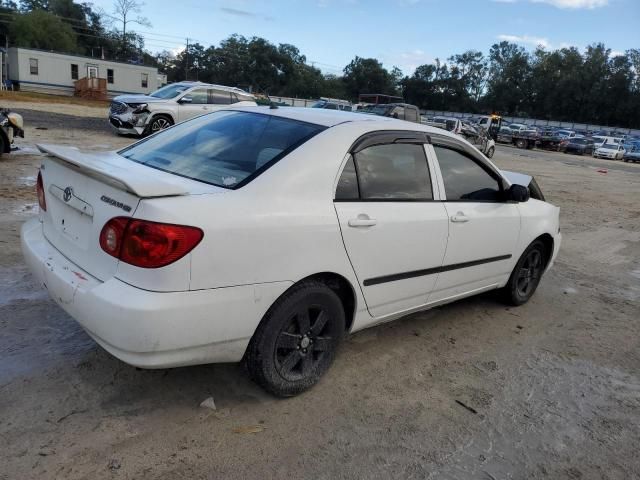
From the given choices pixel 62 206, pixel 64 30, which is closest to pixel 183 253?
pixel 62 206

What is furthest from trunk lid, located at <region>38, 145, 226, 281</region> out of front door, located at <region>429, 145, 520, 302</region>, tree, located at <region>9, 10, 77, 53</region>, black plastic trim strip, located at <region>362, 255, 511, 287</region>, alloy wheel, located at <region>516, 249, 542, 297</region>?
tree, located at <region>9, 10, 77, 53</region>

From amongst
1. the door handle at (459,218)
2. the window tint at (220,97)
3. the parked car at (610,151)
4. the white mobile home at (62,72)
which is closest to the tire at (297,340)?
the door handle at (459,218)

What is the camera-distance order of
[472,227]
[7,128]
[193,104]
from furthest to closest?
1. [193,104]
2. [7,128]
3. [472,227]

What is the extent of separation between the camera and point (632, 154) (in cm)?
3828

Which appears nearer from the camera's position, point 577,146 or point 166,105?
point 166,105

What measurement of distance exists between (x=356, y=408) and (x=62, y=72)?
178 ft

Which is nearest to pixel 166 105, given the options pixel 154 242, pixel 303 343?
pixel 303 343

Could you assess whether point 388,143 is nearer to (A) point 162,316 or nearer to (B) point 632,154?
(A) point 162,316

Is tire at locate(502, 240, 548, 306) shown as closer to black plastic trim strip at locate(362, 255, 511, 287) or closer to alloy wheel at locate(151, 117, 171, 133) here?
black plastic trim strip at locate(362, 255, 511, 287)

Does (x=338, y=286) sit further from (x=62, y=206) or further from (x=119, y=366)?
(x=62, y=206)

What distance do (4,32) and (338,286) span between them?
92.0 metres

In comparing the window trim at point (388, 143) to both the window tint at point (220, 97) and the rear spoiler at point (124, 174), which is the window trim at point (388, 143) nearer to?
the rear spoiler at point (124, 174)

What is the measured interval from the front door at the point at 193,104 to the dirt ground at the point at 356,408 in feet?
38.9

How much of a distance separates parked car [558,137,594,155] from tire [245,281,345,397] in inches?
1702
